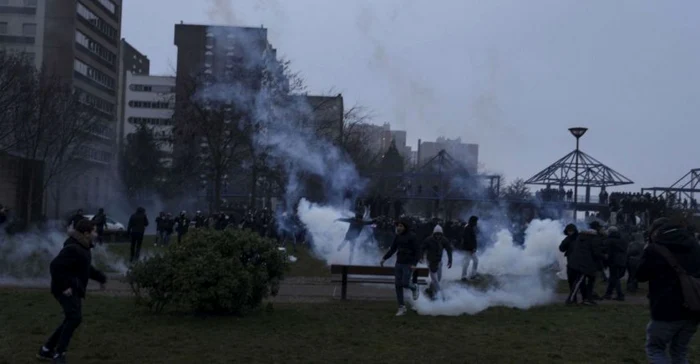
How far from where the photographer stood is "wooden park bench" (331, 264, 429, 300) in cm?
1521

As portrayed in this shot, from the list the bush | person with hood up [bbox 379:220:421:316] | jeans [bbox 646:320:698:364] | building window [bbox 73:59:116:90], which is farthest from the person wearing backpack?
building window [bbox 73:59:116:90]

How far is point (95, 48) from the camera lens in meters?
68.6

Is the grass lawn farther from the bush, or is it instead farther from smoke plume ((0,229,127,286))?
smoke plume ((0,229,127,286))

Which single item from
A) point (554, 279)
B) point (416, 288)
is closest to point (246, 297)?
point (416, 288)

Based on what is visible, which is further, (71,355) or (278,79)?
(278,79)

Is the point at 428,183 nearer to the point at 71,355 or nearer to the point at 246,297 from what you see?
the point at 246,297

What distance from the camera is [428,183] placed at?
153 feet

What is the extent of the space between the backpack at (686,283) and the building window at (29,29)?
59937 millimetres

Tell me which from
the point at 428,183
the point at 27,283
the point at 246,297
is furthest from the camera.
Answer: the point at 428,183

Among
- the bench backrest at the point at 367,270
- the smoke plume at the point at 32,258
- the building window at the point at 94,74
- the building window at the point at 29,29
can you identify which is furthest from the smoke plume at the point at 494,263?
the building window at the point at 94,74

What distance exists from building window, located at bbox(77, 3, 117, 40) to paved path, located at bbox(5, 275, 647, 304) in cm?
5208

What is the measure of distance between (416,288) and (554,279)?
27.2 feet

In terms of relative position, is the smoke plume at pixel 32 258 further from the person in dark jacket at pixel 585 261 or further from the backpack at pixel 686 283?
the backpack at pixel 686 283

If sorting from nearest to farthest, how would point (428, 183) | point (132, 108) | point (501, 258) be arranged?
point (501, 258)
point (428, 183)
point (132, 108)
